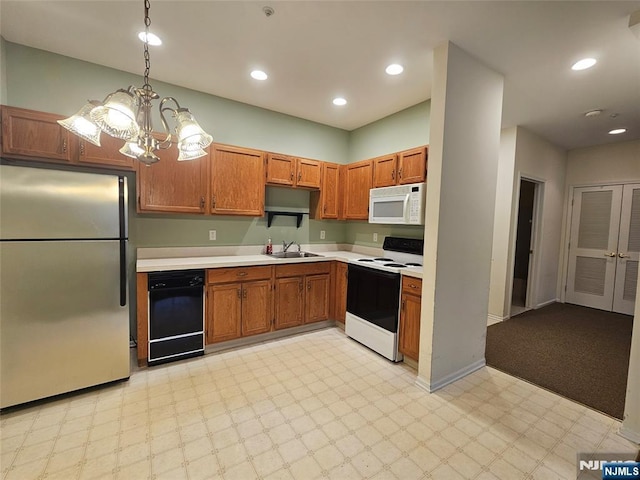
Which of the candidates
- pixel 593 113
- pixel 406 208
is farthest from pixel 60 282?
pixel 593 113

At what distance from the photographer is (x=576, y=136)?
4.28 m

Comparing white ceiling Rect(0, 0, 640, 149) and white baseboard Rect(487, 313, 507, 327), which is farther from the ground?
white ceiling Rect(0, 0, 640, 149)

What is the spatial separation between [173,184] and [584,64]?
397cm

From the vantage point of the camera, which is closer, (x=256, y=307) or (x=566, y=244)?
(x=256, y=307)

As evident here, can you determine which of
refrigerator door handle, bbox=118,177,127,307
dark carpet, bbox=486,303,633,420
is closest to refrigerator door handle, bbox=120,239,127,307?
refrigerator door handle, bbox=118,177,127,307

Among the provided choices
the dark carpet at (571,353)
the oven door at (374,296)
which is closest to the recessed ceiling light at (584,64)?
the oven door at (374,296)

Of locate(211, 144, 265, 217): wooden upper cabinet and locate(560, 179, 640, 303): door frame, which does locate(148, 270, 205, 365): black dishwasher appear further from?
locate(560, 179, 640, 303): door frame

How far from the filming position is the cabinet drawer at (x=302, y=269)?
10.8 ft

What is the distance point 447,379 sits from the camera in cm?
252

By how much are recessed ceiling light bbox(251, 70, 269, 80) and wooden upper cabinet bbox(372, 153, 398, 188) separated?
159cm

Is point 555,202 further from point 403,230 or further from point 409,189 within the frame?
point 409,189

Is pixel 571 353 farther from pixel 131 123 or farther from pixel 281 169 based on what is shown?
pixel 131 123

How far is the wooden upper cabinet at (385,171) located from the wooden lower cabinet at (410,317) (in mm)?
1259

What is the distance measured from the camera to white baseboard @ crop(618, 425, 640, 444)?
6.13ft
